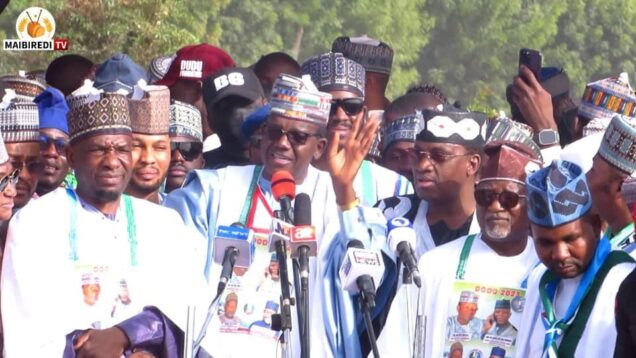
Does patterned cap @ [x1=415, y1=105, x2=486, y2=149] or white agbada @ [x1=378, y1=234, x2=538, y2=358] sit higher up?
patterned cap @ [x1=415, y1=105, x2=486, y2=149]

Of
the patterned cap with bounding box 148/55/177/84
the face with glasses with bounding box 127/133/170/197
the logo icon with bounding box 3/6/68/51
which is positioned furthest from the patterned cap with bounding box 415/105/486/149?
the logo icon with bounding box 3/6/68/51

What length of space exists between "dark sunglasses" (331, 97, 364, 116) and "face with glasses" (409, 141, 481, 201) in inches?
34.3

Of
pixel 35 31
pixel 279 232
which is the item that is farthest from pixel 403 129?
pixel 35 31

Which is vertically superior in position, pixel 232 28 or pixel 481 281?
pixel 232 28

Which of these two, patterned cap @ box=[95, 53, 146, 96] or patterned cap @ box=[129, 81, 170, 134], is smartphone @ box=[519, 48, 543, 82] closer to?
patterned cap @ box=[95, 53, 146, 96]

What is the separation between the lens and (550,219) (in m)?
8.08

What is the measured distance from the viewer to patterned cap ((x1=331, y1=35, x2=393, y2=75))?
12391 mm

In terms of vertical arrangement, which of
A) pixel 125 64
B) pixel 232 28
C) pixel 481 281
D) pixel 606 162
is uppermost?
pixel 232 28

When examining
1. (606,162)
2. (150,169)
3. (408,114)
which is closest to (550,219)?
(606,162)

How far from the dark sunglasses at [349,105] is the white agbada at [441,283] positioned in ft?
6.04

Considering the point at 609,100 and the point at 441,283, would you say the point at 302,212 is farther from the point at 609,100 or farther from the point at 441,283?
the point at 609,100

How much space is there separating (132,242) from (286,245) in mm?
1249

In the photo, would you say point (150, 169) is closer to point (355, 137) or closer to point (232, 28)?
point (355, 137)

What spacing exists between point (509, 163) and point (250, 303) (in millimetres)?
1522
